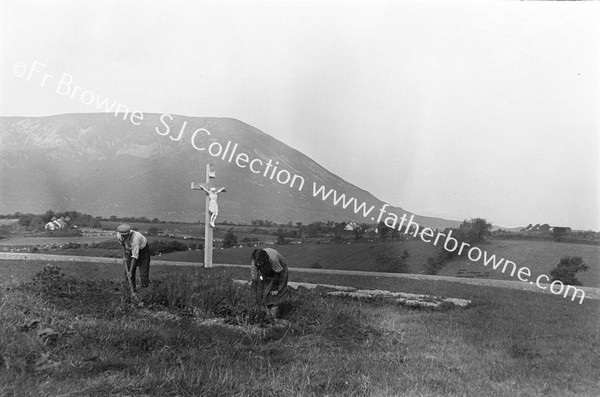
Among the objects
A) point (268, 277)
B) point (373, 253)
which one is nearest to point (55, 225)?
point (268, 277)

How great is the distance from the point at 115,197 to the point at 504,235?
17982mm

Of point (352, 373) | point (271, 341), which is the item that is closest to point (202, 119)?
point (271, 341)

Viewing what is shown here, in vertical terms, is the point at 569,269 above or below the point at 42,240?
above

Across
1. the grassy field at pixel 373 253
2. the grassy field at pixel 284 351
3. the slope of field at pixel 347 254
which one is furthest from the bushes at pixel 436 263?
the grassy field at pixel 284 351

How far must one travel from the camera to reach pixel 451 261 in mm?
18641

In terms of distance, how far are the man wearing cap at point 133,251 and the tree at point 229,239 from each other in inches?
390

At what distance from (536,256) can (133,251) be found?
1505 cm

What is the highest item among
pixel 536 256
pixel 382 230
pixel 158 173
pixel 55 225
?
pixel 536 256

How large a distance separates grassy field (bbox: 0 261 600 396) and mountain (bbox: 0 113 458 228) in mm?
8158

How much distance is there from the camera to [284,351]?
553 cm

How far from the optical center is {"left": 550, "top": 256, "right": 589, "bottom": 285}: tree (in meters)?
15.6

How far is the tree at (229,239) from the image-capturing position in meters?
18.3

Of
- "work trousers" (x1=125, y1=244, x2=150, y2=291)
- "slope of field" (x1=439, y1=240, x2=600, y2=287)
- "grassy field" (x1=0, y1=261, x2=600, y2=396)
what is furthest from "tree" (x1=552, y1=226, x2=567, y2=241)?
"work trousers" (x1=125, y1=244, x2=150, y2=291)

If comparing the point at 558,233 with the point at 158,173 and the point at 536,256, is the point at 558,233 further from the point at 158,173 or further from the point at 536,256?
the point at 158,173
